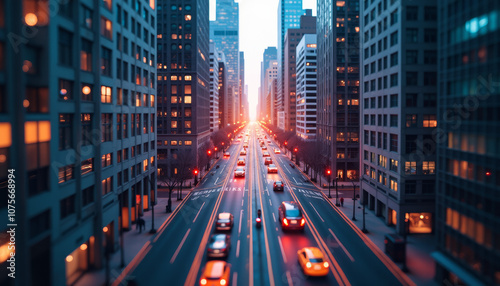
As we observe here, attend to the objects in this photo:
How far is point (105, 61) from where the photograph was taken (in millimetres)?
27094

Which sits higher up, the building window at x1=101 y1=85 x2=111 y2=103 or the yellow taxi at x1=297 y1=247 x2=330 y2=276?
the building window at x1=101 y1=85 x2=111 y2=103

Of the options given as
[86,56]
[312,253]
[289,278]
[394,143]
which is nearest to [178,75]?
[86,56]

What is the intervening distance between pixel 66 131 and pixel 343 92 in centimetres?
5500

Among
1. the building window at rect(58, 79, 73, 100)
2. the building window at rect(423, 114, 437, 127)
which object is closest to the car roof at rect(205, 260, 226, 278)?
the building window at rect(58, 79, 73, 100)

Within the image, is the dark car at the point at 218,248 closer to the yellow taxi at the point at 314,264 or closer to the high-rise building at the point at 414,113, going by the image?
the yellow taxi at the point at 314,264

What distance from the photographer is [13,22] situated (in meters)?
15.0

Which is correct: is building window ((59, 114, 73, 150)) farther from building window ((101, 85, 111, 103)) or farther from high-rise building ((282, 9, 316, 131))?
high-rise building ((282, 9, 316, 131))

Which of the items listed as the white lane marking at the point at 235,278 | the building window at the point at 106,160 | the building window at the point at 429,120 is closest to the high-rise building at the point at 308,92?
the building window at the point at 429,120

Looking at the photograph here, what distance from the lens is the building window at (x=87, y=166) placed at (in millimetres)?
23312

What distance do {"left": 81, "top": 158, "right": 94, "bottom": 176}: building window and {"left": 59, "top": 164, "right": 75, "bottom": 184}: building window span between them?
6.00 feet

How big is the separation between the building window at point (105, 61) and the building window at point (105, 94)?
1.23 meters

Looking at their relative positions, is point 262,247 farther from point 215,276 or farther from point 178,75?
point 178,75

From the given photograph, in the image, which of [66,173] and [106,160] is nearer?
[66,173]

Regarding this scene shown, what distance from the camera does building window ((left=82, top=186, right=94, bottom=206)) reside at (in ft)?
75.9
